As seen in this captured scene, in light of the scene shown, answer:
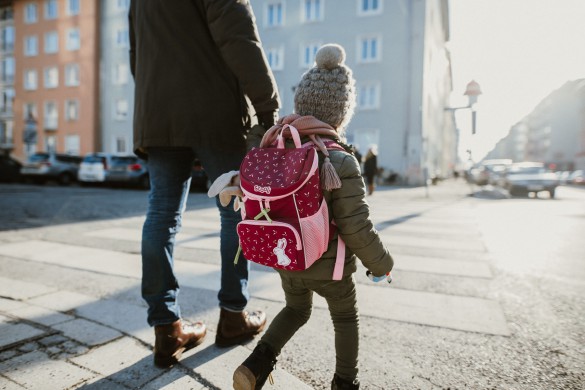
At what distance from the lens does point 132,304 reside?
9.29 feet

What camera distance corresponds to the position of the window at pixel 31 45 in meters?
35.5

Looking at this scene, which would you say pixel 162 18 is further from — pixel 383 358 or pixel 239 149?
pixel 383 358

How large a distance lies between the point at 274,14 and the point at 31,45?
22417 millimetres

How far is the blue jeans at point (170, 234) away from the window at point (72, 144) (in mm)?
35363

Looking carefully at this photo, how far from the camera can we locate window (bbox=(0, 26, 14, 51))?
125 ft

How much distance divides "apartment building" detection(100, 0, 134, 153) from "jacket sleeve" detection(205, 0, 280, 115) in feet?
105

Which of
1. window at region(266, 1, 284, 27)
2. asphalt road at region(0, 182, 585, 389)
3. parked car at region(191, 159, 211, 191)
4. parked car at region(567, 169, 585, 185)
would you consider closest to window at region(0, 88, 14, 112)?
window at region(266, 1, 284, 27)

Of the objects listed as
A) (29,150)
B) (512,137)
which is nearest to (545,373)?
(29,150)

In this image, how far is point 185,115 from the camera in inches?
80.2

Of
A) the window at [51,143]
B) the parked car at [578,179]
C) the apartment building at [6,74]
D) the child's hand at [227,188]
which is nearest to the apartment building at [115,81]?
the window at [51,143]

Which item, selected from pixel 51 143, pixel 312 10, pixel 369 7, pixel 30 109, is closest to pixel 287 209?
pixel 369 7

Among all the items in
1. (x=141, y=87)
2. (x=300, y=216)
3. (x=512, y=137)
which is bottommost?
(x=300, y=216)

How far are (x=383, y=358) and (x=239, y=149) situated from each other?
1288 millimetres

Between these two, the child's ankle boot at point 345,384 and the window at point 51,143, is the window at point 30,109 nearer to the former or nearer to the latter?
the window at point 51,143
